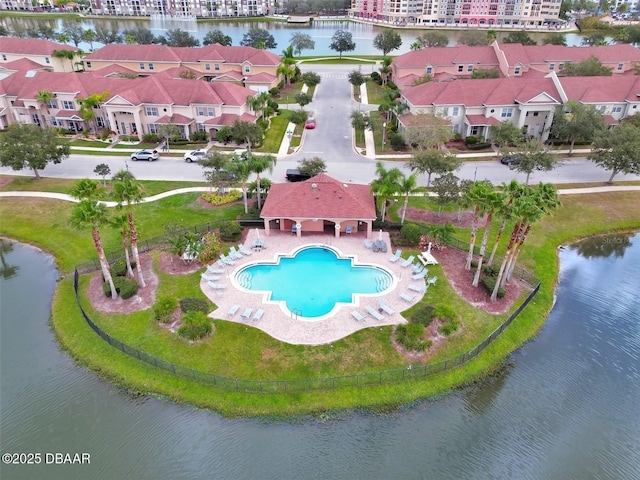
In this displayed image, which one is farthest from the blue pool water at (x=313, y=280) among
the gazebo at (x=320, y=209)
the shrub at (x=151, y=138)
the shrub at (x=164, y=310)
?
the shrub at (x=151, y=138)

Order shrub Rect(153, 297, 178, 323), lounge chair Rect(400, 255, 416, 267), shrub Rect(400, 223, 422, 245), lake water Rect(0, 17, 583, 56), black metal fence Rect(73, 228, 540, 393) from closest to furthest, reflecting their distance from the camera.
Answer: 1. black metal fence Rect(73, 228, 540, 393)
2. shrub Rect(153, 297, 178, 323)
3. lounge chair Rect(400, 255, 416, 267)
4. shrub Rect(400, 223, 422, 245)
5. lake water Rect(0, 17, 583, 56)

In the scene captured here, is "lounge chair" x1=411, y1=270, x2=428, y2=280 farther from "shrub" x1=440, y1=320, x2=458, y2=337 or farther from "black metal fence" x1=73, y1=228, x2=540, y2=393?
"black metal fence" x1=73, y1=228, x2=540, y2=393

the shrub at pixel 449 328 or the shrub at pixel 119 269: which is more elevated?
the shrub at pixel 119 269

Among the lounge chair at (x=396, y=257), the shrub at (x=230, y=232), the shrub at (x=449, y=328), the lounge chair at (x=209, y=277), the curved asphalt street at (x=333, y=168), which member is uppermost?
the curved asphalt street at (x=333, y=168)

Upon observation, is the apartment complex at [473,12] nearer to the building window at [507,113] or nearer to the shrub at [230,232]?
the building window at [507,113]

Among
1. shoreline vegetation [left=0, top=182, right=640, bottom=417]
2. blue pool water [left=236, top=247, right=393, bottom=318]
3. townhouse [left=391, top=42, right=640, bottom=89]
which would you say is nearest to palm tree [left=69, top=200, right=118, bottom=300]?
shoreline vegetation [left=0, top=182, right=640, bottom=417]

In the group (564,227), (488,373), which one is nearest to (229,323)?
(488,373)
